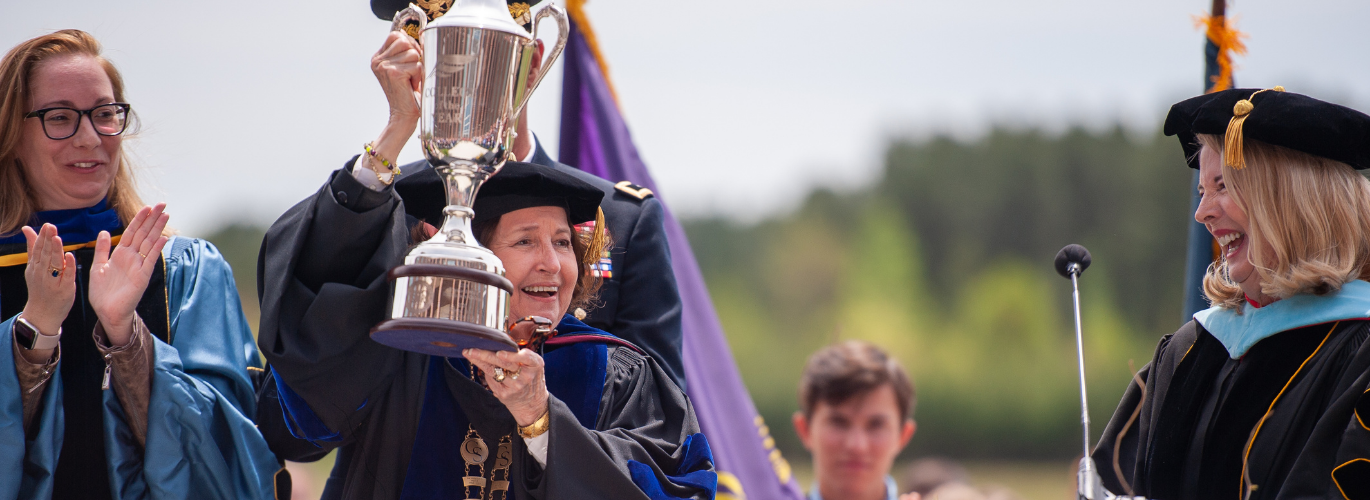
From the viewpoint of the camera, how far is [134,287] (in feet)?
10.3

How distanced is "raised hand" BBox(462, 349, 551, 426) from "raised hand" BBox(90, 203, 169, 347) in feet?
3.72

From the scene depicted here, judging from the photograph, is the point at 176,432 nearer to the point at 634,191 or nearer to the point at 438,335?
the point at 438,335

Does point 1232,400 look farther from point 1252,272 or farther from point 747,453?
point 747,453

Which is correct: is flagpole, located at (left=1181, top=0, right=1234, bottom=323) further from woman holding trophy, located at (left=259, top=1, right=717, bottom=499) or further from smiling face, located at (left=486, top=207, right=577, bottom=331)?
smiling face, located at (left=486, top=207, right=577, bottom=331)

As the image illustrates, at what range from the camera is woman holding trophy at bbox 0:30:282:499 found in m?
3.14

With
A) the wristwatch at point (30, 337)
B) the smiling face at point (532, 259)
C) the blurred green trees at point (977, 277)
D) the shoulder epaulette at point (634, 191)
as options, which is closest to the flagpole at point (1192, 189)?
the shoulder epaulette at point (634, 191)


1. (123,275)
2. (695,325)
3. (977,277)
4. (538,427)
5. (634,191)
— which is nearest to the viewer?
(538,427)

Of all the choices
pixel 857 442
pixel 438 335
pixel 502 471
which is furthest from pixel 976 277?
pixel 438 335

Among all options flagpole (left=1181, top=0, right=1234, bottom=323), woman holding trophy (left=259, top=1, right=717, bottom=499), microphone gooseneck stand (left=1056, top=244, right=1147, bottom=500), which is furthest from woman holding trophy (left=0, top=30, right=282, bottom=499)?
flagpole (left=1181, top=0, right=1234, bottom=323)

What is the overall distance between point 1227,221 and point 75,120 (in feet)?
10.7

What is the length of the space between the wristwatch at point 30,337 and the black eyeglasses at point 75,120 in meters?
0.60

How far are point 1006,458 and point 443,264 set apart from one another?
2923 cm

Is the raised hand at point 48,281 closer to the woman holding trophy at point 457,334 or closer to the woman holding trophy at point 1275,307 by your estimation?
the woman holding trophy at point 457,334

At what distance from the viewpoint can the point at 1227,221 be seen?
3.13 meters
